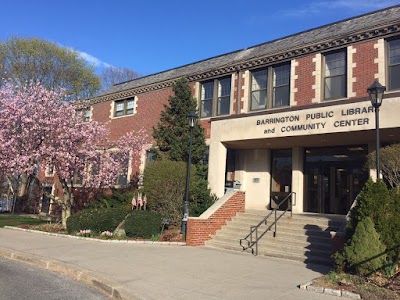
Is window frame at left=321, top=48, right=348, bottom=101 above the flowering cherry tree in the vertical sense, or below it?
above

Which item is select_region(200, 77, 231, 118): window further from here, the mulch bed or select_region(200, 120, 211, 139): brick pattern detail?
the mulch bed

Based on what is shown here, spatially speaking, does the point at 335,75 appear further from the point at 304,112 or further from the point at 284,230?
the point at 284,230

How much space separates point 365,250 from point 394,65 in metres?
8.66

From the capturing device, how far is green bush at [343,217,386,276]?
750cm

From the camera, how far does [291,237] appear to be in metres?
11.6

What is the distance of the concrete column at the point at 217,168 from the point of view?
15992 mm

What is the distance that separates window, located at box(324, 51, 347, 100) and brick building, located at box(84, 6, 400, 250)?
1.6 inches

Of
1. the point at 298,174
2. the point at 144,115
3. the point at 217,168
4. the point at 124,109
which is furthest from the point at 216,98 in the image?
the point at 124,109

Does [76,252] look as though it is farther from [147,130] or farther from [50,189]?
[50,189]

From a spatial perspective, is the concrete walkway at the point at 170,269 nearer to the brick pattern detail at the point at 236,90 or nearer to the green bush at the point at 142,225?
the green bush at the point at 142,225

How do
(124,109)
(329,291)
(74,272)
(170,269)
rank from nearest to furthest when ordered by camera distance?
(329,291) → (74,272) → (170,269) → (124,109)

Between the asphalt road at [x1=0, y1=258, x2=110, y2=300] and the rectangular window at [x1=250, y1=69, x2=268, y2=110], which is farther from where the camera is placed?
the rectangular window at [x1=250, y1=69, x2=268, y2=110]

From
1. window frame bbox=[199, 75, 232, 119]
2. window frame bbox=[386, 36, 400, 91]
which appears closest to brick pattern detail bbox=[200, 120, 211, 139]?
window frame bbox=[199, 75, 232, 119]

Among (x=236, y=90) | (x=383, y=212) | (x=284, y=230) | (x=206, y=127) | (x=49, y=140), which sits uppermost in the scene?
(x=236, y=90)
